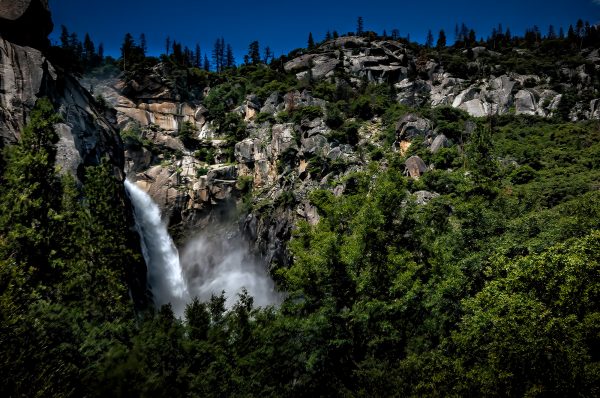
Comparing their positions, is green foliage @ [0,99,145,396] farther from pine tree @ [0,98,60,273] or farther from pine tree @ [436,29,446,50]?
pine tree @ [436,29,446,50]

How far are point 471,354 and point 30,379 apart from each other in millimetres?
14558

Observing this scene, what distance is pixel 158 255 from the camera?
51469 millimetres

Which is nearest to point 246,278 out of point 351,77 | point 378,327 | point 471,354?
point 378,327

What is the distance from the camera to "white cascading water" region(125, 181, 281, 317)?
48312 mm

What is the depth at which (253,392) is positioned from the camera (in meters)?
15.0

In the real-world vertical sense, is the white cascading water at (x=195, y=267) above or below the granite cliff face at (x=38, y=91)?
below

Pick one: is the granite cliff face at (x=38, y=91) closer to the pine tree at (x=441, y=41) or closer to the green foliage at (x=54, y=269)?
the green foliage at (x=54, y=269)

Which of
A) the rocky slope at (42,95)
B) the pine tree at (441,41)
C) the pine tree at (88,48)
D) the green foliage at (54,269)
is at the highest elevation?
the pine tree at (88,48)

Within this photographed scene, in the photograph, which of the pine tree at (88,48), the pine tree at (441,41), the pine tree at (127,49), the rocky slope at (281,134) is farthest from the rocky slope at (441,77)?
the pine tree at (88,48)

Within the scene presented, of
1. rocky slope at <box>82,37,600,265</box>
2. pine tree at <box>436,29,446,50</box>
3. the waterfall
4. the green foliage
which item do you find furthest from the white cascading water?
pine tree at <box>436,29,446,50</box>

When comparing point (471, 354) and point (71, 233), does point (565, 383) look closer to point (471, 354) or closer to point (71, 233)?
point (471, 354)

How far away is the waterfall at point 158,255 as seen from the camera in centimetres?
4712

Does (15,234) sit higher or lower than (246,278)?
higher

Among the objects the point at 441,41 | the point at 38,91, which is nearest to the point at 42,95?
the point at 38,91
